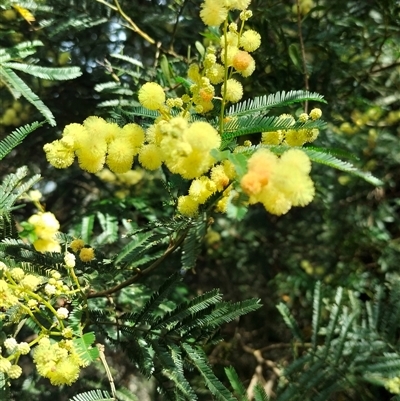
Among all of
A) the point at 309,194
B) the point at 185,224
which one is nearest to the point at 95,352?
the point at 185,224

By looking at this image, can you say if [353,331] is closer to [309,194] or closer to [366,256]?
[366,256]

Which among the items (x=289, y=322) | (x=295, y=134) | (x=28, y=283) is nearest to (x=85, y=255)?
(x=28, y=283)

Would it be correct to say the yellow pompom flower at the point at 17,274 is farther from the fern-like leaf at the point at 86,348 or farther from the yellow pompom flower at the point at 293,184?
the yellow pompom flower at the point at 293,184

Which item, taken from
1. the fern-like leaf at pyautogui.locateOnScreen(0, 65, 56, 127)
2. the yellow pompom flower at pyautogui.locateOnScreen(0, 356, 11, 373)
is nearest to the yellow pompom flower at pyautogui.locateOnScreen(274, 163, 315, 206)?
the yellow pompom flower at pyautogui.locateOnScreen(0, 356, 11, 373)

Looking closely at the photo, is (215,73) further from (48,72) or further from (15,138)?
(48,72)

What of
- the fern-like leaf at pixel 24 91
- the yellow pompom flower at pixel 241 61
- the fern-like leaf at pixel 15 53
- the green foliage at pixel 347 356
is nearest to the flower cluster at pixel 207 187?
the yellow pompom flower at pixel 241 61
